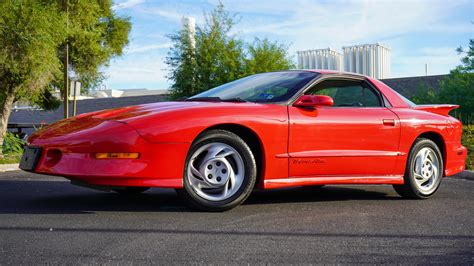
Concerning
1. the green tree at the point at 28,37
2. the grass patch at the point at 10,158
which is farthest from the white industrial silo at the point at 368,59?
the grass patch at the point at 10,158

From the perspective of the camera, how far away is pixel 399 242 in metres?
3.65

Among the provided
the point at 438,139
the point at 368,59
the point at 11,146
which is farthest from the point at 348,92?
the point at 368,59

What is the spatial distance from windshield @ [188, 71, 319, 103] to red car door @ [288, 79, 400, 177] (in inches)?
7.4

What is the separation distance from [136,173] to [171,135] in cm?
41

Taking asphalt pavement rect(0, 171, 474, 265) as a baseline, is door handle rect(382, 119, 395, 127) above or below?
above

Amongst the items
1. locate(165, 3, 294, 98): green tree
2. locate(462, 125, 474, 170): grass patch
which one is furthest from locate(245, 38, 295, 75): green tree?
locate(462, 125, 474, 170): grass patch

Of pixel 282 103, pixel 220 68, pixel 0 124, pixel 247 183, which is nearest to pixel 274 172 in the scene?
pixel 247 183

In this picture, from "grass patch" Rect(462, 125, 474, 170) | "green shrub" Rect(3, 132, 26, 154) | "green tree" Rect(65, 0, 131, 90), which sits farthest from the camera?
"green tree" Rect(65, 0, 131, 90)

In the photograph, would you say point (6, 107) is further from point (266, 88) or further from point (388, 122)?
point (388, 122)

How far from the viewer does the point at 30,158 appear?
467 cm

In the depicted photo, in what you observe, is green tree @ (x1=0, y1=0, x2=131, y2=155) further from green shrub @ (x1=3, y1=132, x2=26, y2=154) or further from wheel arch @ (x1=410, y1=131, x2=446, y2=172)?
wheel arch @ (x1=410, y1=131, x2=446, y2=172)

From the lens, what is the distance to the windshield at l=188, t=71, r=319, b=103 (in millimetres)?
5207

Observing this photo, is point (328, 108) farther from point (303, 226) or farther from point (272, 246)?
point (272, 246)

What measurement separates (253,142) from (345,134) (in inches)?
38.1
